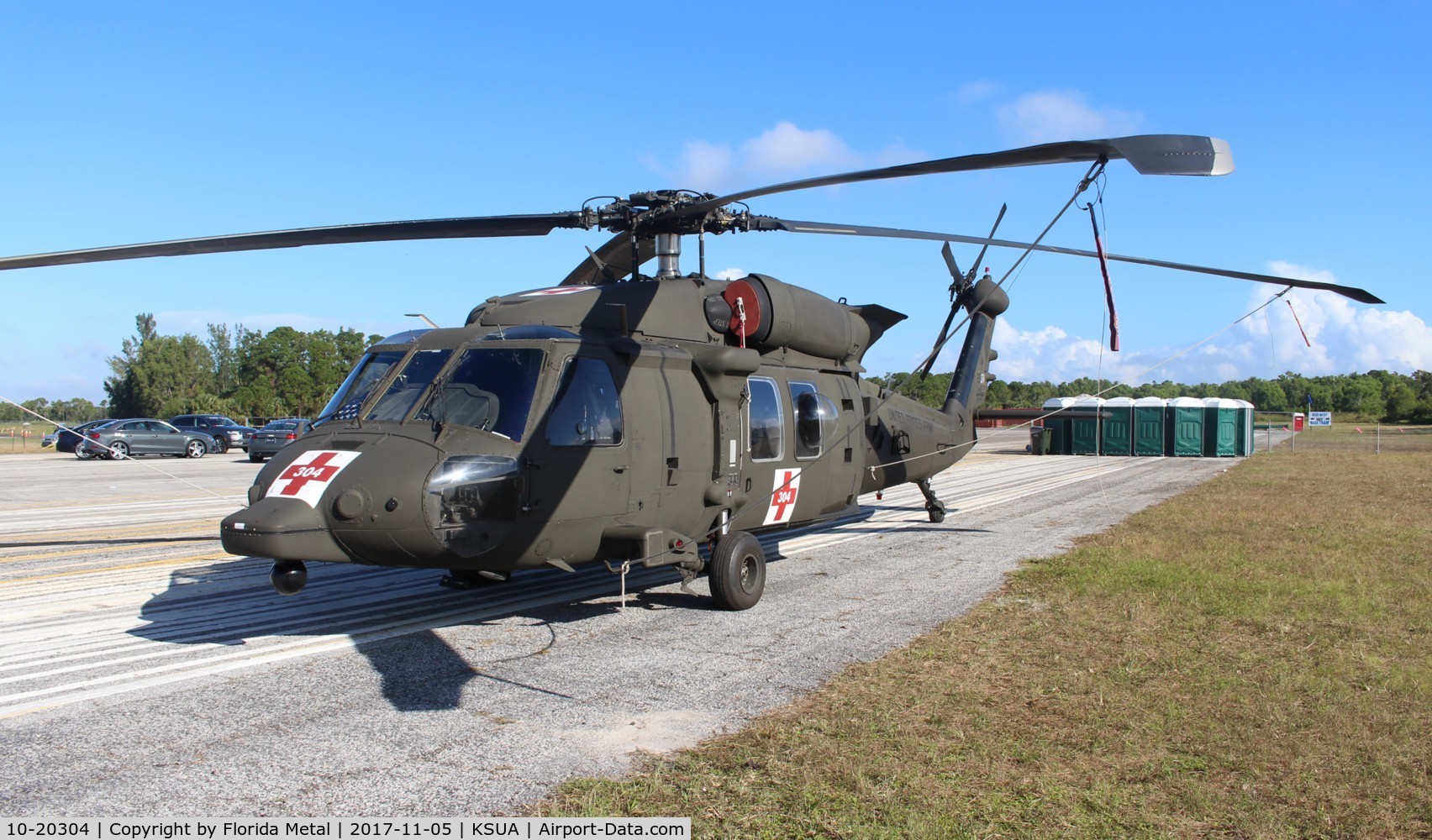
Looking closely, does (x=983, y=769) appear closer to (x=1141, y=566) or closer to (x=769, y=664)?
(x=769, y=664)

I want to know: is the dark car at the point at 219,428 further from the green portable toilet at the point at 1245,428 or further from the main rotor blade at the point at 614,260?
the green portable toilet at the point at 1245,428

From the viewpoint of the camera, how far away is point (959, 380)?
15305 mm

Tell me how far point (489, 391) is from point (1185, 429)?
1529 inches

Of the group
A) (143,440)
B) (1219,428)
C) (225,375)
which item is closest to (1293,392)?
(1219,428)

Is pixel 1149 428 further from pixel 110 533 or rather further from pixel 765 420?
pixel 110 533

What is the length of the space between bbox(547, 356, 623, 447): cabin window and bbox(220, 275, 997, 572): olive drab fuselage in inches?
0.6

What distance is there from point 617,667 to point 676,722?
1.34m

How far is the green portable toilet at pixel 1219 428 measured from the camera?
1570 inches

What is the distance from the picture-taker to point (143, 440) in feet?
115

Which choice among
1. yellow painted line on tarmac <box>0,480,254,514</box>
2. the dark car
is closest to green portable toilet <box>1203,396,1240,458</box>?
yellow painted line on tarmac <box>0,480,254,514</box>

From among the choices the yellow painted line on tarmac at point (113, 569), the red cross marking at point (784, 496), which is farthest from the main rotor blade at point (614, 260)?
the yellow painted line on tarmac at point (113, 569)

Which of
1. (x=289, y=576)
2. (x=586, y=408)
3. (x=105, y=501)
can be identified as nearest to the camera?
(x=289, y=576)

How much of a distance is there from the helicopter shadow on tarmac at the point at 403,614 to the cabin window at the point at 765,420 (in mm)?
1701

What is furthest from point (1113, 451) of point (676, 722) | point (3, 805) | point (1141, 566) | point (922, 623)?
point (3, 805)
